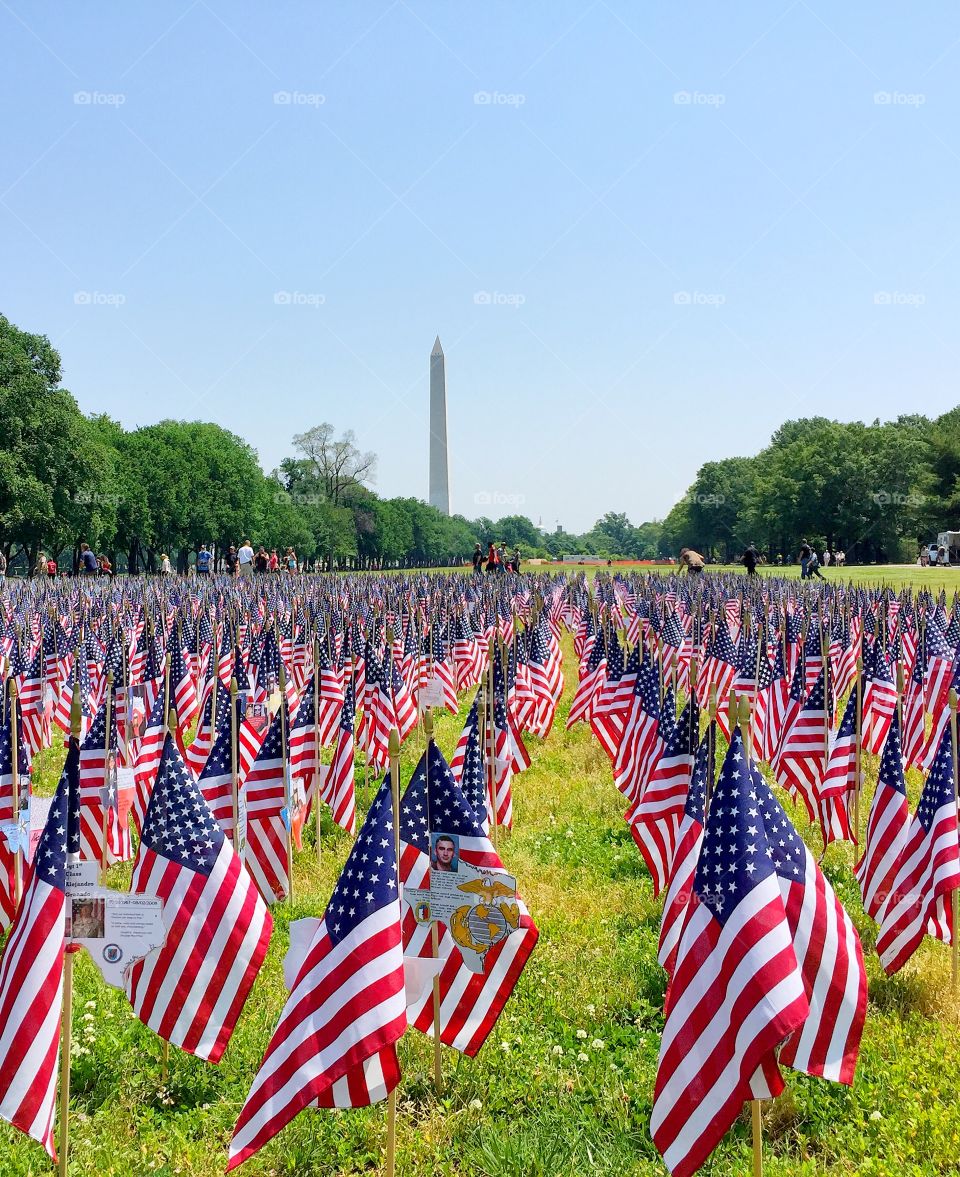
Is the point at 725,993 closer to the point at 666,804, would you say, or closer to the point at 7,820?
the point at 666,804

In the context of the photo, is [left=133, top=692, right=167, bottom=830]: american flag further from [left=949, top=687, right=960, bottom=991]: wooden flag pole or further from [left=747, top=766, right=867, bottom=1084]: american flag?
[left=949, top=687, right=960, bottom=991]: wooden flag pole

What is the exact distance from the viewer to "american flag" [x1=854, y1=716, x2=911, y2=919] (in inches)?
243

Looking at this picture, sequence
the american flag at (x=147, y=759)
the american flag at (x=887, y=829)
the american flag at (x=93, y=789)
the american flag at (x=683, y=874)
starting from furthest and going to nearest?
the american flag at (x=147, y=759)
the american flag at (x=93, y=789)
the american flag at (x=887, y=829)
the american flag at (x=683, y=874)

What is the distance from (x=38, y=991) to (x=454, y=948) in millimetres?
1941

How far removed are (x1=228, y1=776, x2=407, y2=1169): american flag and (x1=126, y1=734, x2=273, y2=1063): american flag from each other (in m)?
0.78

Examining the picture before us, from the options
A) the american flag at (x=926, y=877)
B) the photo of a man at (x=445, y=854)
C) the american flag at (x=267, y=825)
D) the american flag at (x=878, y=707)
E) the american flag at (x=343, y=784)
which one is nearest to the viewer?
the photo of a man at (x=445, y=854)

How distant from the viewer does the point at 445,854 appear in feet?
15.0

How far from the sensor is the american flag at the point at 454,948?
4664mm

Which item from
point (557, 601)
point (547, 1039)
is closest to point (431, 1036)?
point (547, 1039)

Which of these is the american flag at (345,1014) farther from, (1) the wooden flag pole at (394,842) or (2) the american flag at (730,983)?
(2) the american flag at (730,983)

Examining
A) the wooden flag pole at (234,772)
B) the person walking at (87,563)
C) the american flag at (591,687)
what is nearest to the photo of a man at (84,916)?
the wooden flag pole at (234,772)

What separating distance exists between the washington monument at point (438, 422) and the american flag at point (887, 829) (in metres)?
90.6

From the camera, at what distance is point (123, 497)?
60.7 metres

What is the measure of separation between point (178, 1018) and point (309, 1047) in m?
1.16
